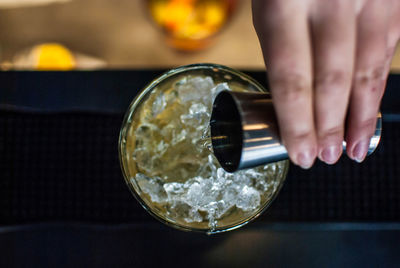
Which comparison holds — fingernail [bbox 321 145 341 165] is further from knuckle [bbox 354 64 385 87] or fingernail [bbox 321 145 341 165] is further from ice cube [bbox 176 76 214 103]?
ice cube [bbox 176 76 214 103]

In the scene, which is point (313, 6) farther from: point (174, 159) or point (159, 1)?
point (159, 1)

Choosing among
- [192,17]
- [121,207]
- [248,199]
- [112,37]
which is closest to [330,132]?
[248,199]

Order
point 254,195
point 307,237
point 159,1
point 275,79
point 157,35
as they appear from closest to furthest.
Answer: point 275,79
point 254,195
point 307,237
point 159,1
point 157,35

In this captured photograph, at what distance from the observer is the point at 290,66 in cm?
47

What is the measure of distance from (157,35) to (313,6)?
1.17 meters

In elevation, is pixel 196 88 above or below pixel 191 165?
above

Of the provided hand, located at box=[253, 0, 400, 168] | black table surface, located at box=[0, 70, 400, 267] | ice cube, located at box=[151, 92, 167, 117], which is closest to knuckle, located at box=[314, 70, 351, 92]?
hand, located at box=[253, 0, 400, 168]

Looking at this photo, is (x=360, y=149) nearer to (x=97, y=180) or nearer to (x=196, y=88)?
(x=196, y=88)

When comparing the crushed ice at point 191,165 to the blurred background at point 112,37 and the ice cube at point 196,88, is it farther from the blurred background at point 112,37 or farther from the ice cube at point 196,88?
the blurred background at point 112,37

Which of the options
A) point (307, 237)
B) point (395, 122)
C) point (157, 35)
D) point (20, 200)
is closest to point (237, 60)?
point (157, 35)

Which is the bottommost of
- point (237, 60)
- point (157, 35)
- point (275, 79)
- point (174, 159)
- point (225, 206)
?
point (225, 206)

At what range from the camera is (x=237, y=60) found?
154 cm

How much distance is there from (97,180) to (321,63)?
0.67m

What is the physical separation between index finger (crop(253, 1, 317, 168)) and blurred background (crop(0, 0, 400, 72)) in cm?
105
